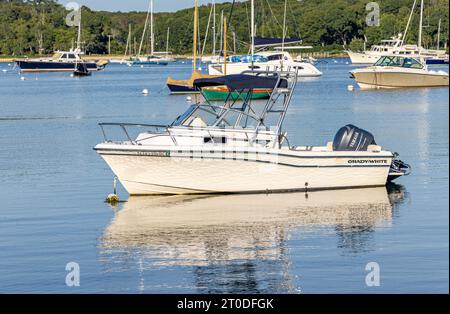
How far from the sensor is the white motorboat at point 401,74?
71062 mm

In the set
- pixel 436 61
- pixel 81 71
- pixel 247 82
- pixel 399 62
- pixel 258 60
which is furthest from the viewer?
pixel 81 71

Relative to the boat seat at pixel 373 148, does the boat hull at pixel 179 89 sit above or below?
below

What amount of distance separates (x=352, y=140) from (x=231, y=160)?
3.07 m

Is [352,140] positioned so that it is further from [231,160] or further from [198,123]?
[198,123]

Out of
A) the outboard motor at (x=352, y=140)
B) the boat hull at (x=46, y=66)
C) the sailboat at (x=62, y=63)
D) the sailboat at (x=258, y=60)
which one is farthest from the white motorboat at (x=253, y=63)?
the outboard motor at (x=352, y=140)

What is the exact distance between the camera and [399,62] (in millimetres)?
71875

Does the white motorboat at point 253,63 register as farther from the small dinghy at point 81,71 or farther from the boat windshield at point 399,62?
the small dinghy at point 81,71

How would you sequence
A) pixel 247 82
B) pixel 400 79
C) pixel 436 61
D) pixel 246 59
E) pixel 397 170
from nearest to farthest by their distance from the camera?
pixel 397 170 < pixel 247 82 < pixel 400 79 < pixel 246 59 < pixel 436 61

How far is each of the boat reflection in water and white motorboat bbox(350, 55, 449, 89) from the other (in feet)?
149

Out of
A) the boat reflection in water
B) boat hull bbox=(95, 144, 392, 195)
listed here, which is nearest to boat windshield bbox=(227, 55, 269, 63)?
the boat reflection in water

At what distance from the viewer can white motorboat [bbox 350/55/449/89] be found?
7106cm

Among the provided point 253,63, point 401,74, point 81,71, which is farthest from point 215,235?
point 81,71

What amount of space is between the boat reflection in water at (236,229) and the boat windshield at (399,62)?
4587 cm

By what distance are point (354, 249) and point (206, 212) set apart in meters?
4.69
